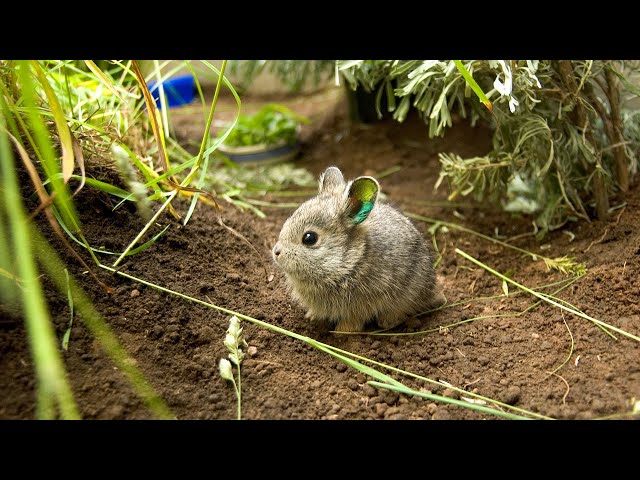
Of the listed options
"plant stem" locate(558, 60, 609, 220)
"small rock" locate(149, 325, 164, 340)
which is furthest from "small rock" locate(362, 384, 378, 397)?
"plant stem" locate(558, 60, 609, 220)

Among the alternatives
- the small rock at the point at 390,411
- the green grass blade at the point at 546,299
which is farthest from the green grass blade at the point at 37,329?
the green grass blade at the point at 546,299

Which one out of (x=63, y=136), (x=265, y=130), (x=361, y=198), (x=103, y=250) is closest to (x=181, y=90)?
(x=265, y=130)

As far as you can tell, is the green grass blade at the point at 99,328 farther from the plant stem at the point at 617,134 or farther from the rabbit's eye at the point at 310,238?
the plant stem at the point at 617,134

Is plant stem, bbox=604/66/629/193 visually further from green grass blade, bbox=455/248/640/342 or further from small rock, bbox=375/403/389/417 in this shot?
small rock, bbox=375/403/389/417

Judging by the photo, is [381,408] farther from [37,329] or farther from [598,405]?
[37,329]
